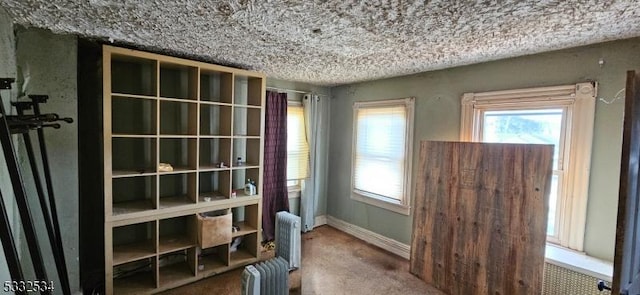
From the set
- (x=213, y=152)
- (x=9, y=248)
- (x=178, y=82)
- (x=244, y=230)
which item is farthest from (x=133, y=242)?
(x=9, y=248)

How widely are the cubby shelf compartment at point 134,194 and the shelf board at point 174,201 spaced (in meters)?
0.09

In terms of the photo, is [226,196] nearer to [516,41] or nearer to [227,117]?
[227,117]

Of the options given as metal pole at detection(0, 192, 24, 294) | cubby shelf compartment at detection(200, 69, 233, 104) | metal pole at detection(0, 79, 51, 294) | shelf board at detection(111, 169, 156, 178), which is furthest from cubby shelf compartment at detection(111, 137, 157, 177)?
metal pole at detection(0, 192, 24, 294)

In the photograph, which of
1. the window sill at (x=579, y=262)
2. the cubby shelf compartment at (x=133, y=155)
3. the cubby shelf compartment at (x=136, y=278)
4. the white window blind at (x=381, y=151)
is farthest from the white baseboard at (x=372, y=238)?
the cubby shelf compartment at (x=133, y=155)

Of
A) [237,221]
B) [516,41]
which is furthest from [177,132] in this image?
[516,41]

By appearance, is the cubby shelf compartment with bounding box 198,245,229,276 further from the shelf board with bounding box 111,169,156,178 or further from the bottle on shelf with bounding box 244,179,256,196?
the shelf board with bounding box 111,169,156,178

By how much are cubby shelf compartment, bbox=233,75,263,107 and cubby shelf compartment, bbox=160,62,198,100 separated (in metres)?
0.50

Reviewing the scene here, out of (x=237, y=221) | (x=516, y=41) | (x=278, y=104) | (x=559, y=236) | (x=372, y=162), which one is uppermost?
(x=516, y=41)

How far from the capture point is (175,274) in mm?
2865

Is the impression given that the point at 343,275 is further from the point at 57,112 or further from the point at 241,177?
the point at 57,112

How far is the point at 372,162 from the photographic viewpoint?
12.9 ft

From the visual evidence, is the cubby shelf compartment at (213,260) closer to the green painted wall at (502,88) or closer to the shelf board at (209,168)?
the shelf board at (209,168)

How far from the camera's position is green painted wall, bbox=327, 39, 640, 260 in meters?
2.10

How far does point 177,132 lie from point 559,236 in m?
3.59
